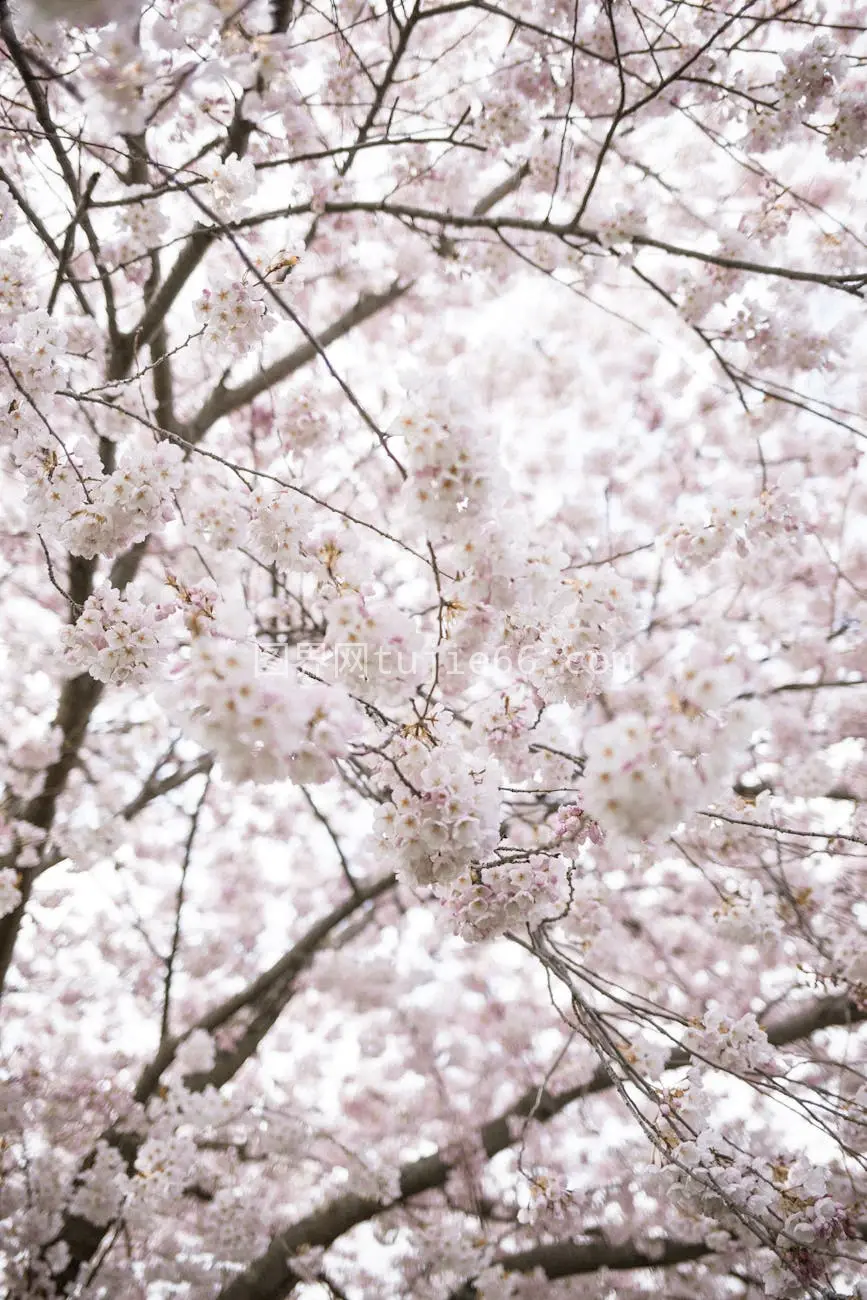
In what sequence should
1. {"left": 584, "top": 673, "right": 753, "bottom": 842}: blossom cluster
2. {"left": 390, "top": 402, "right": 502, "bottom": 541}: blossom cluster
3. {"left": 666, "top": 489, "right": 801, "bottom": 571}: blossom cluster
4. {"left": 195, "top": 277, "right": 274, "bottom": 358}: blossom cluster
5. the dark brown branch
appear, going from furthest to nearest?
the dark brown branch → {"left": 666, "top": 489, "right": 801, "bottom": 571}: blossom cluster → {"left": 195, "top": 277, "right": 274, "bottom": 358}: blossom cluster → {"left": 390, "top": 402, "right": 502, "bottom": 541}: blossom cluster → {"left": 584, "top": 673, "right": 753, "bottom": 842}: blossom cluster

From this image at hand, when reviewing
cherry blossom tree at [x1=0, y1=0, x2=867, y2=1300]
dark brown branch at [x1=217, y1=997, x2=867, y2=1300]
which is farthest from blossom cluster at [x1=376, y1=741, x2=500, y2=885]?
dark brown branch at [x1=217, y1=997, x2=867, y2=1300]

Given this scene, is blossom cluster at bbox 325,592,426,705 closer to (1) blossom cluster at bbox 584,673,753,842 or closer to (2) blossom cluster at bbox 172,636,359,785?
(2) blossom cluster at bbox 172,636,359,785

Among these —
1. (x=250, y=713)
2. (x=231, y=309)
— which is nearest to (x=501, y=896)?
(x=250, y=713)

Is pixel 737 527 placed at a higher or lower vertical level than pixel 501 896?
higher

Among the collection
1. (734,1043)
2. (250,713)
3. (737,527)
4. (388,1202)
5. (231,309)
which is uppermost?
(737,527)

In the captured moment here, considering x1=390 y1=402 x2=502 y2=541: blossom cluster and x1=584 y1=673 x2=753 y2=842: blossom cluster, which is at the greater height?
x1=390 y1=402 x2=502 y2=541: blossom cluster

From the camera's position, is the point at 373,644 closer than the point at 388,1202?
Yes

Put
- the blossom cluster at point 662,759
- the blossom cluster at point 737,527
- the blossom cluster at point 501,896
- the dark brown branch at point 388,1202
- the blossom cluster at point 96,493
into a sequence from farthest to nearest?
the dark brown branch at point 388,1202 < the blossom cluster at point 737,527 < the blossom cluster at point 96,493 < the blossom cluster at point 501,896 < the blossom cluster at point 662,759

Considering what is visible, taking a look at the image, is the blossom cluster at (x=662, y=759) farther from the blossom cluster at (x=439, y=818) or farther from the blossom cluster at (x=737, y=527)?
the blossom cluster at (x=737, y=527)

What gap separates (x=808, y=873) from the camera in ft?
17.9

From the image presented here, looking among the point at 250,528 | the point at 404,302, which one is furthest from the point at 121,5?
the point at 404,302

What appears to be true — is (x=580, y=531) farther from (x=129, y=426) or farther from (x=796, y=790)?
(x=129, y=426)

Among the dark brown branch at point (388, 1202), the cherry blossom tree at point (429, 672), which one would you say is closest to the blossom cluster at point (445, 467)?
the cherry blossom tree at point (429, 672)

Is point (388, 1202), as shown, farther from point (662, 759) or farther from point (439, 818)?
point (662, 759)
